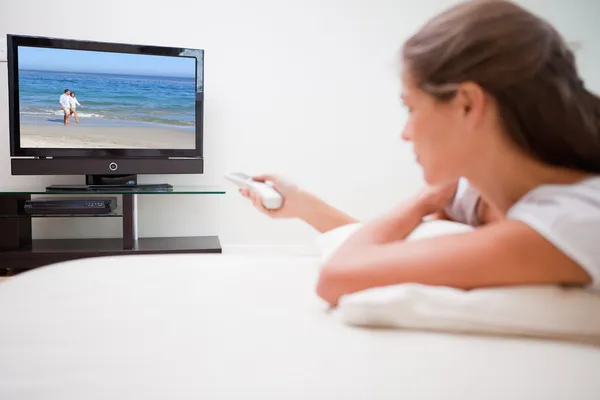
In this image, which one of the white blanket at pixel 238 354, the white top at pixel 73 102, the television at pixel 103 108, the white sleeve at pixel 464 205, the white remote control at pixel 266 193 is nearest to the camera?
the white blanket at pixel 238 354

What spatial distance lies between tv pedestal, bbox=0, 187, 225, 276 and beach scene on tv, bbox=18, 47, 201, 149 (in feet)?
1.00

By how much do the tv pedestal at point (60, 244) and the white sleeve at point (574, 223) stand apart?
6.87 ft

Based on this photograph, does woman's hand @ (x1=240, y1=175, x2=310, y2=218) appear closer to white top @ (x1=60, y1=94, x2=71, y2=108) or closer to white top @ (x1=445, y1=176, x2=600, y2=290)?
white top @ (x1=445, y1=176, x2=600, y2=290)

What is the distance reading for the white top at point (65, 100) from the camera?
268cm

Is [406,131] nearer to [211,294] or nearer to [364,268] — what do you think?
[364,268]

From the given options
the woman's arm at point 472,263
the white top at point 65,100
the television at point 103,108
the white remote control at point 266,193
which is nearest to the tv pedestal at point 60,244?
the television at point 103,108

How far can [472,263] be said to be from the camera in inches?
25.7

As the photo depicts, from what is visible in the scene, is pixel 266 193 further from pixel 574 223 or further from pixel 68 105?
pixel 68 105

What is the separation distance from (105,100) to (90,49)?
26 cm

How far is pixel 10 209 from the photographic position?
98.9 inches

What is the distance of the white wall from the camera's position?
9.67 feet

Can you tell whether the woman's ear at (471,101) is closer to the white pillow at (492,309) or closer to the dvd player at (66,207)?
the white pillow at (492,309)

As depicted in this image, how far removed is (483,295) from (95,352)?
0.47 metres

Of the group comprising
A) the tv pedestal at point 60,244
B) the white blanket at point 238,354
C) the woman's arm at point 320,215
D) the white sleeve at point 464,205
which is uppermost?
the white sleeve at point 464,205
